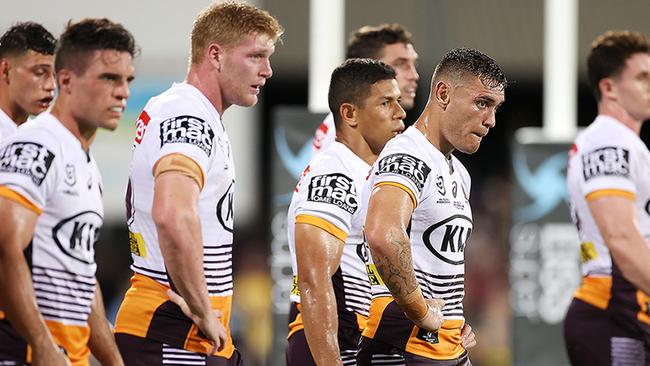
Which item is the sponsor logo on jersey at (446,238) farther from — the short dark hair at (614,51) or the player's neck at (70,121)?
the short dark hair at (614,51)

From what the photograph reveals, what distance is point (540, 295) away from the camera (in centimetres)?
1123

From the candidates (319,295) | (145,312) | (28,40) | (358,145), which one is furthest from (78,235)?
(358,145)

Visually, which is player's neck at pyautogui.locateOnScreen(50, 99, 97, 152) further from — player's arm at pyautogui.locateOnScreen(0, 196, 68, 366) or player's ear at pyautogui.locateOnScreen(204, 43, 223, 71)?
player's ear at pyautogui.locateOnScreen(204, 43, 223, 71)

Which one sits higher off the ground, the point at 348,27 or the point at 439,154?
the point at 348,27

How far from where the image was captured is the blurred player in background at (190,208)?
5.63 metres

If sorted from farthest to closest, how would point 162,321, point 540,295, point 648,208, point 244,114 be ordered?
1. point 244,114
2. point 540,295
3. point 648,208
4. point 162,321

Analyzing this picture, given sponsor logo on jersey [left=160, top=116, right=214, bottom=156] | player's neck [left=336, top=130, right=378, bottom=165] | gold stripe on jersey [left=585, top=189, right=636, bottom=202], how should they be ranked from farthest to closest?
gold stripe on jersey [left=585, top=189, right=636, bottom=202] < player's neck [left=336, top=130, right=378, bottom=165] < sponsor logo on jersey [left=160, top=116, right=214, bottom=156]

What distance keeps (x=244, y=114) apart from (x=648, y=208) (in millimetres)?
8772

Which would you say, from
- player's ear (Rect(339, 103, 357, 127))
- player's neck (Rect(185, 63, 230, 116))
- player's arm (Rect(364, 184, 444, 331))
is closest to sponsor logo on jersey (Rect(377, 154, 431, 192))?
player's arm (Rect(364, 184, 444, 331))

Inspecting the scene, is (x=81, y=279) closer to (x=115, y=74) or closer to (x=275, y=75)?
(x=115, y=74)

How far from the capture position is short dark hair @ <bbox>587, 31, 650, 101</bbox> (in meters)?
8.77

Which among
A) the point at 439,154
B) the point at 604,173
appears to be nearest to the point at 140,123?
the point at 439,154

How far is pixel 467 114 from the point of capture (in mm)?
6594

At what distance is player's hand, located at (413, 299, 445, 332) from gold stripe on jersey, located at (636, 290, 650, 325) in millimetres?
2286
